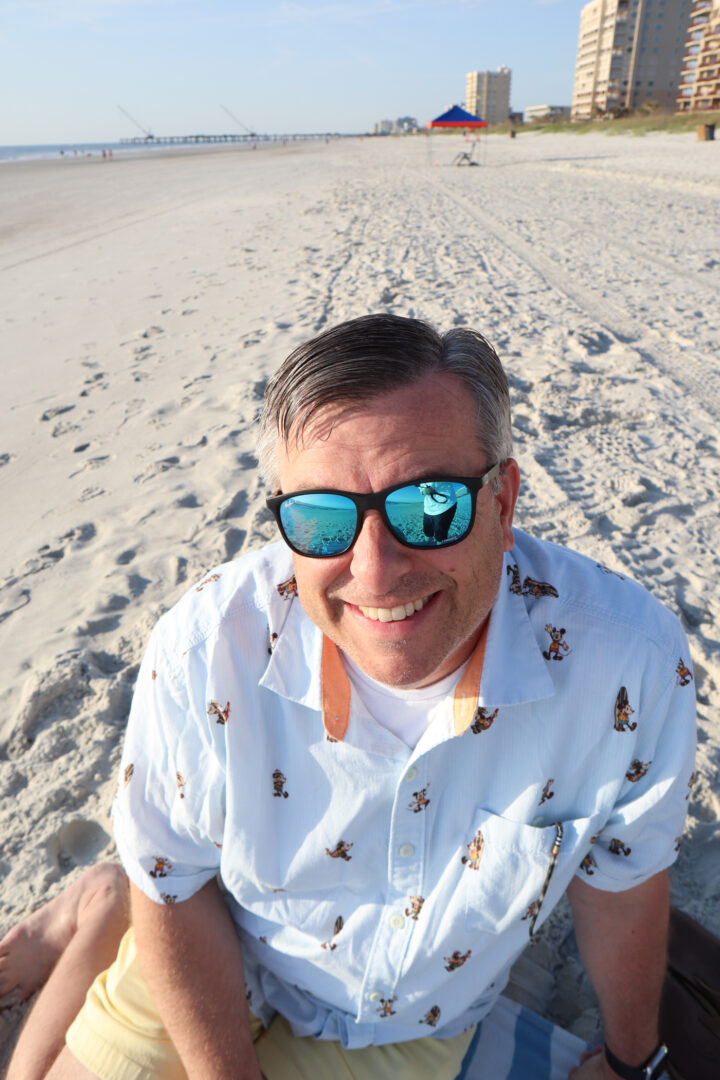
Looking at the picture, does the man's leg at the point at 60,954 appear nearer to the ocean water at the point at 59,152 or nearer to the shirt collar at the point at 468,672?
the shirt collar at the point at 468,672

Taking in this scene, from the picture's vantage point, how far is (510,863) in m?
1.24

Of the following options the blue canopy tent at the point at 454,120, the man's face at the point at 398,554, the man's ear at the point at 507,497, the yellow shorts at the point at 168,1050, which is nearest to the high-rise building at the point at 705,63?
the blue canopy tent at the point at 454,120

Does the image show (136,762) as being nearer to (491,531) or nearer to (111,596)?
(491,531)

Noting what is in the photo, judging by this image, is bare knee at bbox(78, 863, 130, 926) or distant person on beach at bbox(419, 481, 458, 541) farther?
bare knee at bbox(78, 863, 130, 926)

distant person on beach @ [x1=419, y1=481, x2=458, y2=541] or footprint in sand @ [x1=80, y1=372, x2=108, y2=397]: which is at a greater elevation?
distant person on beach @ [x1=419, y1=481, x2=458, y2=541]

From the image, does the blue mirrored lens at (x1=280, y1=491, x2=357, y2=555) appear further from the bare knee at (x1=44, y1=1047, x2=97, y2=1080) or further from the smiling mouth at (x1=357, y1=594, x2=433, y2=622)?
the bare knee at (x1=44, y1=1047, x2=97, y2=1080)

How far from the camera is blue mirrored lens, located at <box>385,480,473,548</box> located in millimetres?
1151

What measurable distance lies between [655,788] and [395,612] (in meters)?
0.56

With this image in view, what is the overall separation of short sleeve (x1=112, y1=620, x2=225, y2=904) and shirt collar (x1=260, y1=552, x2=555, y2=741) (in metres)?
0.17

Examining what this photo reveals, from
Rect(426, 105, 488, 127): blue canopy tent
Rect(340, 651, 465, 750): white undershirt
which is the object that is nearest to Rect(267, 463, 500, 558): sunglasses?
Rect(340, 651, 465, 750): white undershirt

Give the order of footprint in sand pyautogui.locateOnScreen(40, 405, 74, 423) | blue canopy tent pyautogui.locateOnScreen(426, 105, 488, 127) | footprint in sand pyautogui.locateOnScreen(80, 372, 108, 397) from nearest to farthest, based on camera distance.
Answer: footprint in sand pyautogui.locateOnScreen(40, 405, 74, 423), footprint in sand pyautogui.locateOnScreen(80, 372, 108, 397), blue canopy tent pyautogui.locateOnScreen(426, 105, 488, 127)

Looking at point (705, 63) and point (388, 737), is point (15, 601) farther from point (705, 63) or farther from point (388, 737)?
point (705, 63)

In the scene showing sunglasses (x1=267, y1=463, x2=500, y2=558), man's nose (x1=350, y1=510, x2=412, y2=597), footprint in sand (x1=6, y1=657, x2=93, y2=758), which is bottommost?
footprint in sand (x1=6, y1=657, x2=93, y2=758)

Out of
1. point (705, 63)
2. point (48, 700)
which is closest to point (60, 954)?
point (48, 700)
